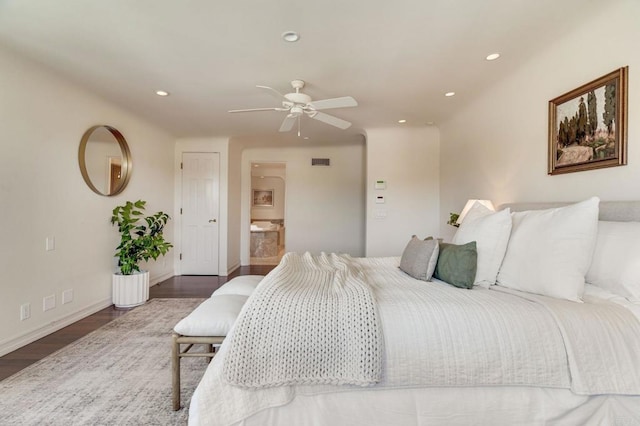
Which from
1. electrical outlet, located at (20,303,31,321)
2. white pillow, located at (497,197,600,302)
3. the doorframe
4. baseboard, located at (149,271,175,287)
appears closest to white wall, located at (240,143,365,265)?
the doorframe

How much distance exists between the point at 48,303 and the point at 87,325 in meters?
0.39

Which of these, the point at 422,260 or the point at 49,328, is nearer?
the point at 422,260

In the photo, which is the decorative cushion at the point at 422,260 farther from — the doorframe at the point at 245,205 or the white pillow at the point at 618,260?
the doorframe at the point at 245,205

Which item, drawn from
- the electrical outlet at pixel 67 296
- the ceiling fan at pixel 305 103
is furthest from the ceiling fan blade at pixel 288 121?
the electrical outlet at pixel 67 296

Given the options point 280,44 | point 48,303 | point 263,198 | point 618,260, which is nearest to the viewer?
point 618,260

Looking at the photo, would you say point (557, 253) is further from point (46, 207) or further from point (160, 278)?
point (160, 278)

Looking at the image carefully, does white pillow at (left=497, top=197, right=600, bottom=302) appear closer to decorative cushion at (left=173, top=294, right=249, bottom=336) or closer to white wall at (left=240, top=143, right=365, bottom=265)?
decorative cushion at (left=173, top=294, right=249, bottom=336)

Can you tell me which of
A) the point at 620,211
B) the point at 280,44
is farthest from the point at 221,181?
the point at 620,211

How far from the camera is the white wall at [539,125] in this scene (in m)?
1.69

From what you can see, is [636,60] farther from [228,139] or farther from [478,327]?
[228,139]

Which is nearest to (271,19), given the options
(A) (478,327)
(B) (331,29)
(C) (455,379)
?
(B) (331,29)

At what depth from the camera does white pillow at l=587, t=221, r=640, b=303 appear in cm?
134

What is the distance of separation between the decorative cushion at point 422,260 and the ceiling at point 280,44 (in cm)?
156

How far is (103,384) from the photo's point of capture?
177 cm
